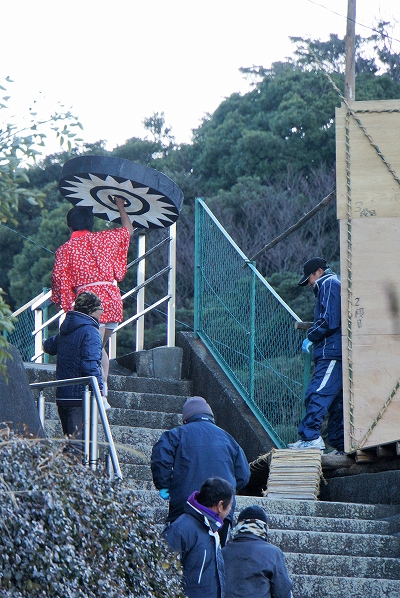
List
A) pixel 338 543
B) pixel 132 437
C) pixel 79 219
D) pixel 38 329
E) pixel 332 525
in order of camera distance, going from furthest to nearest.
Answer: pixel 38 329
pixel 79 219
pixel 132 437
pixel 332 525
pixel 338 543

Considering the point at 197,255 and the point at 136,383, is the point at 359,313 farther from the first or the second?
the point at 197,255

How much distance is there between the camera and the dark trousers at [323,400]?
7.40 metres

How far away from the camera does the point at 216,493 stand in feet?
15.1

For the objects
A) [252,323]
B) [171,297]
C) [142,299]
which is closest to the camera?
[252,323]

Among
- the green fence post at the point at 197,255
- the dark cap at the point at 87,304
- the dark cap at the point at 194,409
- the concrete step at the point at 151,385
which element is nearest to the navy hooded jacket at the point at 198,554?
the dark cap at the point at 194,409

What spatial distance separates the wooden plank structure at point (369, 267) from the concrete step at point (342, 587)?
1146 millimetres

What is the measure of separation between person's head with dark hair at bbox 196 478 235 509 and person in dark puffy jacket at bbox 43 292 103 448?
1710mm

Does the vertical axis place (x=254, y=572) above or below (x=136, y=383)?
below

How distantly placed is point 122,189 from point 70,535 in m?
5.13

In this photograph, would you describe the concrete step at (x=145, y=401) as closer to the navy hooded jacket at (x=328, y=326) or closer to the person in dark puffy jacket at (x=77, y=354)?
the navy hooded jacket at (x=328, y=326)

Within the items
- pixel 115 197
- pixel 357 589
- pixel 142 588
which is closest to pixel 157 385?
pixel 115 197

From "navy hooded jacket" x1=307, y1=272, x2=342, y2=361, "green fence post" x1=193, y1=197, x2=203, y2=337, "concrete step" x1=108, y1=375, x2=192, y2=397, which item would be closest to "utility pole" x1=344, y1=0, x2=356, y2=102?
"green fence post" x1=193, y1=197, x2=203, y2=337

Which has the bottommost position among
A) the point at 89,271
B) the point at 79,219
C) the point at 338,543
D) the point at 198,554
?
the point at 338,543

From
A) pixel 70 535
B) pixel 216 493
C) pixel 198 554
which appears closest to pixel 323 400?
pixel 216 493
